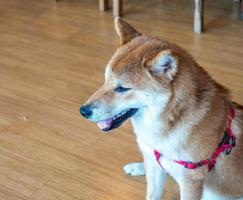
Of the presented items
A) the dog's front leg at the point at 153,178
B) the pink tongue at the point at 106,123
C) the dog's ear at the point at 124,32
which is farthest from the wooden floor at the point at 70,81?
the dog's ear at the point at 124,32

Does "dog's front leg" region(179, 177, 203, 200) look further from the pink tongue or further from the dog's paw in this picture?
the dog's paw

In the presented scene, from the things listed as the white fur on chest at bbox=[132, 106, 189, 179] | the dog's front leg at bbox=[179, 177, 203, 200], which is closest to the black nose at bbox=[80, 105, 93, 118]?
the white fur on chest at bbox=[132, 106, 189, 179]

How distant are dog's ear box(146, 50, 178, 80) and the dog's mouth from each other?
16 centimetres

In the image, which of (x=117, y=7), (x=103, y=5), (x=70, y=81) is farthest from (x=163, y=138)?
(x=103, y=5)

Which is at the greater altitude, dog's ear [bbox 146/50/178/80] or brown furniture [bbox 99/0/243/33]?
dog's ear [bbox 146/50/178/80]

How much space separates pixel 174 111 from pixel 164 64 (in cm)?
16

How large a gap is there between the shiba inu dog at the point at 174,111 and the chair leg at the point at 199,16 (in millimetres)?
1576

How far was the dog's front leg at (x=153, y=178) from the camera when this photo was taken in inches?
60.5

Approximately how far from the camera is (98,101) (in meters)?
1.36

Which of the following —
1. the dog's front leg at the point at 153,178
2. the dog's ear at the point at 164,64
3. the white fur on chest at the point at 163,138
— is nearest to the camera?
the dog's ear at the point at 164,64

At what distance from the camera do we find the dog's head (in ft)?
4.10

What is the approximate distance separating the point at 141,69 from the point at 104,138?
0.86 metres

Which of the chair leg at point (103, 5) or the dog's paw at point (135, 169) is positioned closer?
the dog's paw at point (135, 169)

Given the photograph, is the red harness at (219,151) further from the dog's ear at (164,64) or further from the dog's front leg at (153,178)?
the dog's ear at (164,64)
